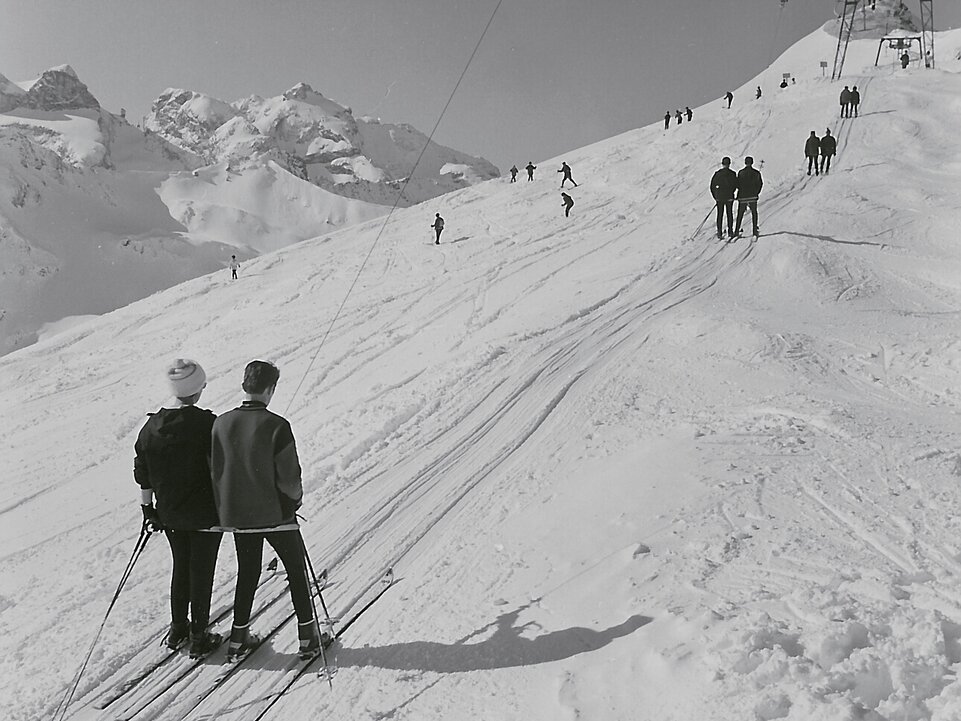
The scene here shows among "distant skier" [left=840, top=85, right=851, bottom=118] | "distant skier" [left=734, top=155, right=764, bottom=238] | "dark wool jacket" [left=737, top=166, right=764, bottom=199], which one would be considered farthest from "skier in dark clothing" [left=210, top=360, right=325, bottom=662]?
"distant skier" [left=840, top=85, right=851, bottom=118]

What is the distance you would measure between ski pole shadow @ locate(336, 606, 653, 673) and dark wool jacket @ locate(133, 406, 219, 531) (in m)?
1.27

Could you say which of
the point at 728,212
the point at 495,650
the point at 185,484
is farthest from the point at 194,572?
the point at 728,212

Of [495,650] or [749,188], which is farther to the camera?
[749,188]

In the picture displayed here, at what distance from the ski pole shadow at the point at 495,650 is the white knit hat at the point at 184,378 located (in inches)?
74.7

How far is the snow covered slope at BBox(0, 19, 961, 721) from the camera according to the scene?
3576mm

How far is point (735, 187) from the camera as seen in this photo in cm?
1483

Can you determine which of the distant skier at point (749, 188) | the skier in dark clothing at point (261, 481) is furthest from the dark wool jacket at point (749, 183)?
the skier in dark clothing at point (261, 481)

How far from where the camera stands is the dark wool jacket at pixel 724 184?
14.6 m

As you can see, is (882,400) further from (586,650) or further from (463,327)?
(463,327)

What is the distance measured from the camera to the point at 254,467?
3.99m

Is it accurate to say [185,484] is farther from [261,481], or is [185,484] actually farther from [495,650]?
[495,650]

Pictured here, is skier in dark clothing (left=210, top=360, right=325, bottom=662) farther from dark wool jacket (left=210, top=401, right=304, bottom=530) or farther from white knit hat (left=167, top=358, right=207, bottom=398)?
white knit hat (left=167, top=358, right=207, bottom=398)

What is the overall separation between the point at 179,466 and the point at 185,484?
12 cm

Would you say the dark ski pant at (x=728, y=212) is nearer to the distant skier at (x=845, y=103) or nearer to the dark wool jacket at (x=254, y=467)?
the dark wool jacket at (x=254, y=467)
